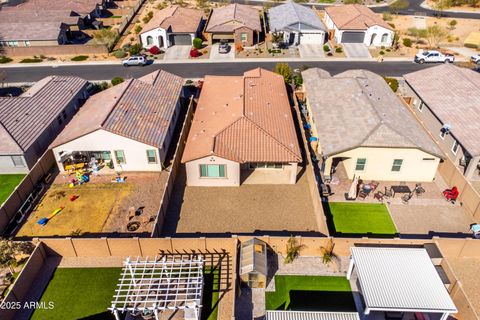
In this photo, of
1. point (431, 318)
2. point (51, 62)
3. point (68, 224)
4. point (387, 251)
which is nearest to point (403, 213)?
point (387, 251)

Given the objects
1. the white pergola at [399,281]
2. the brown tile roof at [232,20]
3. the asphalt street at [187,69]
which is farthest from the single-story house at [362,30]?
the white pergola at [399,281]

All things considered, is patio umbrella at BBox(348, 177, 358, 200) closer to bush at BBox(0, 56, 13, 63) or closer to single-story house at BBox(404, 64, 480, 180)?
single-story house at BBox(404, 64, 480, 180)

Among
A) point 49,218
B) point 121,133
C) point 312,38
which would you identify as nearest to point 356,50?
point 312,38

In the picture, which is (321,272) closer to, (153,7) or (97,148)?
(97,148)

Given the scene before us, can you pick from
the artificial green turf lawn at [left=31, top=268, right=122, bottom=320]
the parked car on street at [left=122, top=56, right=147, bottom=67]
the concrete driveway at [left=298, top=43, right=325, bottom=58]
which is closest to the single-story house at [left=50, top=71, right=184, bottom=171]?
the artificial green turf lawn at [left=31, top=268, right=122, bottom=320]

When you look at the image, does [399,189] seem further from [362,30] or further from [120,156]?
[362,30]

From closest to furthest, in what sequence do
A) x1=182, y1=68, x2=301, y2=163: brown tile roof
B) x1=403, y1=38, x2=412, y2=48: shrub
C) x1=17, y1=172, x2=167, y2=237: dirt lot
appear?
x1=17, y1=172, x2=167, y2=237: dirt lot
x1=182, y1=68, x2=301, y2=163: brown tile roof
x1=403, y1=38, x2=412, y2=48: shrub
